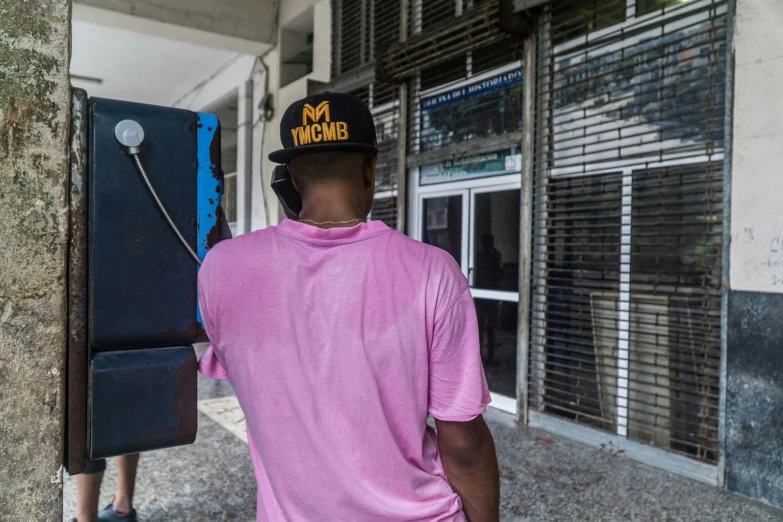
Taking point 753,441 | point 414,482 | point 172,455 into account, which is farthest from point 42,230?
point 753,441

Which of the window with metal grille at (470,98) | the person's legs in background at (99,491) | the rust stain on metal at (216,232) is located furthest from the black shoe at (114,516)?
the window with metal grille at (470,98)

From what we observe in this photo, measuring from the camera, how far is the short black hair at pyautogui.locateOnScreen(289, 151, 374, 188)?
1.29 m

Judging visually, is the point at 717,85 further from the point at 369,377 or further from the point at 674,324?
the point at 369,377

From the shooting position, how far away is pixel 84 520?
2.91 metres

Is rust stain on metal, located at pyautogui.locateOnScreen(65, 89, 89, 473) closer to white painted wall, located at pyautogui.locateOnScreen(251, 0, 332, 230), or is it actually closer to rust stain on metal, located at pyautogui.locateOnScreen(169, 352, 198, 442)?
rust stain on metal, located at pyautogui.locateOnScreen(169, 352, 198, 442)

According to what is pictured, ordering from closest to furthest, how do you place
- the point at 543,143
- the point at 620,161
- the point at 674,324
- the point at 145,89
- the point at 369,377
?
the point at 369,377, the point at 674,324, the point at 620,161, the point at 543,143, the point at 145,89

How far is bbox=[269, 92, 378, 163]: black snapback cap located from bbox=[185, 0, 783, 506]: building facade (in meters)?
3.34

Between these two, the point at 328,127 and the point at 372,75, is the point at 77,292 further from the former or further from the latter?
the point at 372,75

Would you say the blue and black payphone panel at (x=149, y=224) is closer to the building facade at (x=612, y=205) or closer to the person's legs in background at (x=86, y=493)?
the person's legs in background at (x=86, y=493)

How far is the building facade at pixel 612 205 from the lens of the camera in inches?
152

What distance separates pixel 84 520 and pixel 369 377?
95.0 inches

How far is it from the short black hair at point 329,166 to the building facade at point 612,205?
10.9ft

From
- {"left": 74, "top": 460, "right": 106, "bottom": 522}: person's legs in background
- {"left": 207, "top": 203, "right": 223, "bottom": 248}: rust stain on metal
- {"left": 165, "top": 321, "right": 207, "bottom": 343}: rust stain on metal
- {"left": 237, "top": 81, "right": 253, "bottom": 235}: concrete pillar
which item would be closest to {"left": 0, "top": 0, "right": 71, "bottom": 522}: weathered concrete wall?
{"left": 165, "top": 321, "right": 207, "bottom": 343}: rust stain on metal

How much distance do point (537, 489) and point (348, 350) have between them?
3252 millimetres
